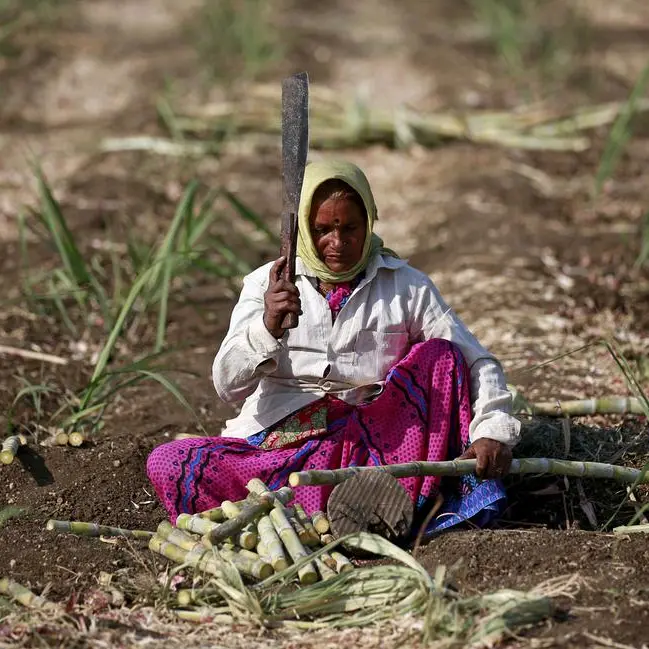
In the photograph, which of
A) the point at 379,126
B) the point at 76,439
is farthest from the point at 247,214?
the point at 379,126

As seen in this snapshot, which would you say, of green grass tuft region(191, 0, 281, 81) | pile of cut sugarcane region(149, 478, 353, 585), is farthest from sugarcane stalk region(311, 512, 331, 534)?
green grass tuft region(191, 0, 281, 81)

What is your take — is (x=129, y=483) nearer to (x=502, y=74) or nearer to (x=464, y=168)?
(x=464, y=168)

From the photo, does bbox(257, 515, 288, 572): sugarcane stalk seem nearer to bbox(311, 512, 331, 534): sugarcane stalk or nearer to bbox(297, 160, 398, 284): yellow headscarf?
bbox(311, 512, 331, 534): sugarcane stalk

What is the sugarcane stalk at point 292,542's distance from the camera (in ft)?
8.93

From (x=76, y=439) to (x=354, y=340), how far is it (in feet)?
2.84

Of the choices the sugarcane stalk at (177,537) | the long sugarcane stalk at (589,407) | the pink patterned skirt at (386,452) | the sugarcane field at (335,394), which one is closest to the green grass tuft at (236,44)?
the sugarcane field at (335,394)

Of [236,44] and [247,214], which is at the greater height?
[236,44]

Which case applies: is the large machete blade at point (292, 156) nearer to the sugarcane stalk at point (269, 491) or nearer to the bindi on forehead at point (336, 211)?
the bindi on forehead at point (336, 211)

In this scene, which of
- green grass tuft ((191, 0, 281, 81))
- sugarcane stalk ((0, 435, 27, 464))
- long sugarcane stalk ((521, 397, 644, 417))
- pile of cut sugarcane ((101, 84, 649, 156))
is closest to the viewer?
sugarcane stalk ((0, 435, 27, 464))

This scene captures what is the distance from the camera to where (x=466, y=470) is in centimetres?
300

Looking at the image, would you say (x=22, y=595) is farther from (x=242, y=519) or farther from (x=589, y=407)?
(x=589, y=407)

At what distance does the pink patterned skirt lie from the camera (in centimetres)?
312

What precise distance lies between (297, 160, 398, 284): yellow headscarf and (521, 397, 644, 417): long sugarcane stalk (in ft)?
2.86

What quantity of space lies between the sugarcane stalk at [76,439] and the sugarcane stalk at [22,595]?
792 mm
